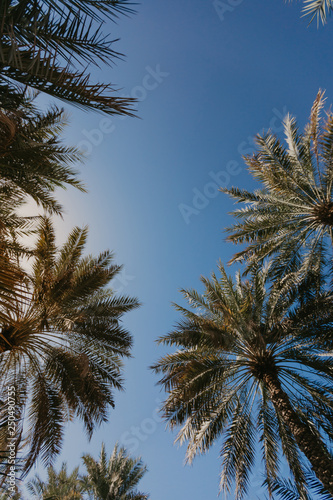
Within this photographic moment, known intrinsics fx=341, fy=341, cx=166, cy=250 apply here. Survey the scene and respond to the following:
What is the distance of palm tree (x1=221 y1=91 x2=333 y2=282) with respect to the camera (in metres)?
9.60

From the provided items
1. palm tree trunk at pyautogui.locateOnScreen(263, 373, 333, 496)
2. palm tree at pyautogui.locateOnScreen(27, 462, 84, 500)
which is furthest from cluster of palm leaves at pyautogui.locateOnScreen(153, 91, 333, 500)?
palm tree at pyautogui.locateOnScreen(27, 462, 84, 500)

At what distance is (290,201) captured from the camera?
1048 cm

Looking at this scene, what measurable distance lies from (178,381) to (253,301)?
3.18 meters

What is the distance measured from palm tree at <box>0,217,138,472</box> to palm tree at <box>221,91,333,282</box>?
482cm

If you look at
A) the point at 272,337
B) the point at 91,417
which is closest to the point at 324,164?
the point at 272,337

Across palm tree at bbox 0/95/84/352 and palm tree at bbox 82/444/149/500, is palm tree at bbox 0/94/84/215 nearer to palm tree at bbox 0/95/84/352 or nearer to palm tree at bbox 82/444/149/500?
palm tree at bbox 0/95/84/352

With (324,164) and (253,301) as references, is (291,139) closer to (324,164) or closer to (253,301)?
(324,164)

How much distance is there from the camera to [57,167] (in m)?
6.61

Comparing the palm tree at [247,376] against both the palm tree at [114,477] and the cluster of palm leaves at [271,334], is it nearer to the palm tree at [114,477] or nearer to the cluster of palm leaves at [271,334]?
the cluster of palm leaves at [271,334]

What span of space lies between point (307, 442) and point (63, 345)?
5786mm

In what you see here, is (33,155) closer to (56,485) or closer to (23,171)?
(23,171)

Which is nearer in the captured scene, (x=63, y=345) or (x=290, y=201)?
(x=63, y=345)

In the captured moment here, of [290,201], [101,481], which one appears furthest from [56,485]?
[290,201]

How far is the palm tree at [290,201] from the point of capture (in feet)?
31.5
